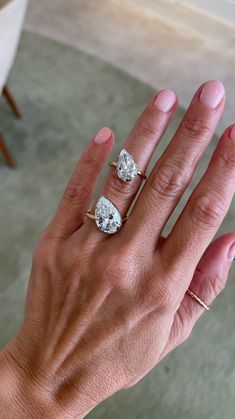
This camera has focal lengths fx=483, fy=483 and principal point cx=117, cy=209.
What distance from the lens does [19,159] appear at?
1.75 metres

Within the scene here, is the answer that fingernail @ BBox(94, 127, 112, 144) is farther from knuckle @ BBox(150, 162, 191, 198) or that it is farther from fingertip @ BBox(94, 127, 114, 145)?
knuckle @ BBox(150, 162, 191, 198)

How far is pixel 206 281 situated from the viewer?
81cm

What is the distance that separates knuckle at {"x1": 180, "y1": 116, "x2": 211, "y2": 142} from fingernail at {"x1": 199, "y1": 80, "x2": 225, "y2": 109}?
3 centimetres

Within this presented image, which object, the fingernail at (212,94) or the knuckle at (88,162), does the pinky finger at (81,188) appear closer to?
the knuckle at (88,162)

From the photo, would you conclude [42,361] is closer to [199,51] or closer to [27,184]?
[27,184]

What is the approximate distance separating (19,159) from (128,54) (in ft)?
2.18

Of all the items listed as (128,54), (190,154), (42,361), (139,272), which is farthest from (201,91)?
(128,54)

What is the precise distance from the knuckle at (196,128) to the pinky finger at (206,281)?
175 millimetres

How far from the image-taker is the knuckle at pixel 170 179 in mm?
742

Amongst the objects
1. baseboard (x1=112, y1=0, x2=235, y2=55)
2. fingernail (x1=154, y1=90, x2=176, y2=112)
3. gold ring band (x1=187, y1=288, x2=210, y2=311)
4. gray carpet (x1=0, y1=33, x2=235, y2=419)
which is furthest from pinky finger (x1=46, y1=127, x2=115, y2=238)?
baseboard (x1=112, y1=0, x2=235, y2=55)

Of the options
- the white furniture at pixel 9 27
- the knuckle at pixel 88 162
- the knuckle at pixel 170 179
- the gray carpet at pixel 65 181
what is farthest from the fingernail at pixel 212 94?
the gray carpet at pixel 65 181

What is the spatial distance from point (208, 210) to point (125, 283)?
0.54 feet

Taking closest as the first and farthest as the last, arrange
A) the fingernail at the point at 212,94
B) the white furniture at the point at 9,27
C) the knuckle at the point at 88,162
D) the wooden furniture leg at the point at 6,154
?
the fingernail at the point at 212,94 → the knuckle at the point at 88,162 → the white furniture at the point at 9,27 → the wooden furniture leg at the point at 6,154

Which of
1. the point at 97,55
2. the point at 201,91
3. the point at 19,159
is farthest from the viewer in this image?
the point at 97,55
